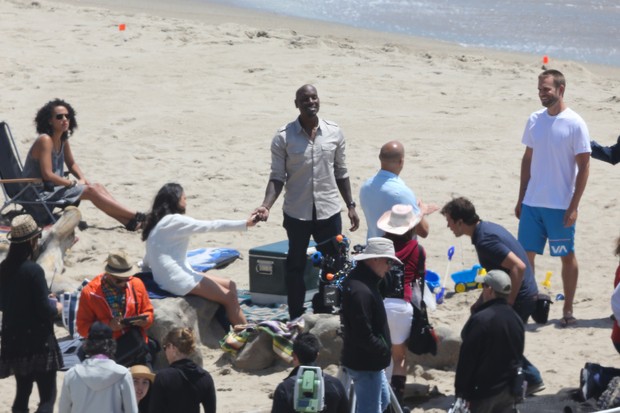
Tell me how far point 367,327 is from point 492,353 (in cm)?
69

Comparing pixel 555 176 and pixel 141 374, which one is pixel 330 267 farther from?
pixel 141 374

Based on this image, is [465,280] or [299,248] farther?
[465,280]

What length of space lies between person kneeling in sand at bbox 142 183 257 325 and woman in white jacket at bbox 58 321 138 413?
2284mm

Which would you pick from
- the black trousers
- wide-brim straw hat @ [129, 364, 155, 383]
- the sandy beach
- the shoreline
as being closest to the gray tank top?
the sandy beach

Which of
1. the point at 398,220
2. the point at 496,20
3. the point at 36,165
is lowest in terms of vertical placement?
the point at 36,165

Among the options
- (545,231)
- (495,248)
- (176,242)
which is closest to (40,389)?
(176,242)

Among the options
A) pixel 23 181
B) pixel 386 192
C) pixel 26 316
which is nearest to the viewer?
pixel 26 316

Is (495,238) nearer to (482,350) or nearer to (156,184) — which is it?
(482,350)

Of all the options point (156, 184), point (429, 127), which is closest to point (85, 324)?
point (156, 184)

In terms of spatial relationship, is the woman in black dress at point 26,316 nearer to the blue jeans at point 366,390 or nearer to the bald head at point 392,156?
the blue jeans at point 366,390

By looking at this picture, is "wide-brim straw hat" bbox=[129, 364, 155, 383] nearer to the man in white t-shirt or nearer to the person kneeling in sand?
the person kneeling in sand

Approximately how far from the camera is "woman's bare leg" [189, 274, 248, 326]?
340 inches

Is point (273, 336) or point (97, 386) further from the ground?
point (97, 386)

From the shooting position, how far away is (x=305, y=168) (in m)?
8.77
